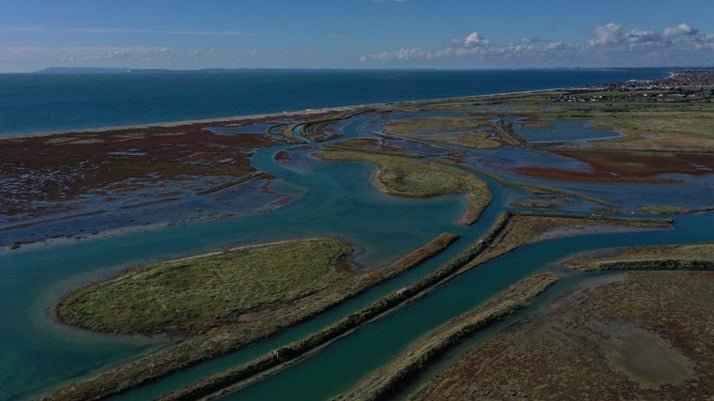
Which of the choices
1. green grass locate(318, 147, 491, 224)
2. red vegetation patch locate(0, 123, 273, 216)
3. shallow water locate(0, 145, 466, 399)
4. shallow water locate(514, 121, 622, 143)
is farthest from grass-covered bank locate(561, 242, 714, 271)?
shallow water locate(514, 121, 622, 143)

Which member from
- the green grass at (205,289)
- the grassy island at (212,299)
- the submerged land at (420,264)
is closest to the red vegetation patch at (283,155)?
the submerged land at (420,264)

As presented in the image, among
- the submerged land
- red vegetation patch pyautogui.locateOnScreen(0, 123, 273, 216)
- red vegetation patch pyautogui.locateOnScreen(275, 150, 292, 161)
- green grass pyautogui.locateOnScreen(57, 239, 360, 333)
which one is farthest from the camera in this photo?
red vegetation patch pyautogui.locateOnScreen(275, 150, 292, 161)

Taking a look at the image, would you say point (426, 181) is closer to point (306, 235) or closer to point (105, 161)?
point (306, 235)

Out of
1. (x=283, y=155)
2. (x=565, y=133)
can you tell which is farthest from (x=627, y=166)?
(x=283, y=155)

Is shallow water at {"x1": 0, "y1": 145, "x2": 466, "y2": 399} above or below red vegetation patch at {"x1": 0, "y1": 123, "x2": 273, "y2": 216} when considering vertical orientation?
below

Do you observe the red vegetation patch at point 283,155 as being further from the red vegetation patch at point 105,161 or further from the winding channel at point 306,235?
the winding channel at point 306,235

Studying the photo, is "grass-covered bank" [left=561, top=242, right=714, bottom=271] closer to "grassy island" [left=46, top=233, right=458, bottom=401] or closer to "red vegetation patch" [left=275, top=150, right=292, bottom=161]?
"grassy island" [left=46, top=233, right=458, bottom=401]
